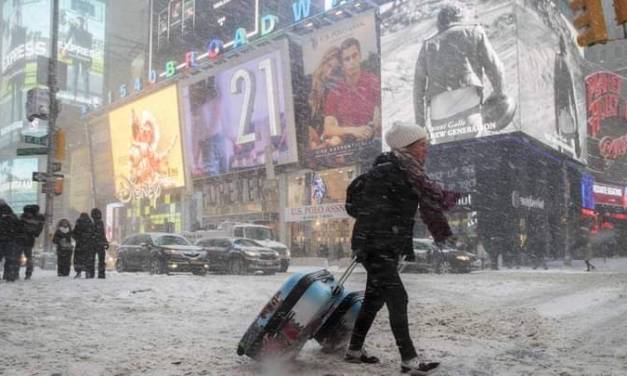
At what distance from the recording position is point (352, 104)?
33.4 m

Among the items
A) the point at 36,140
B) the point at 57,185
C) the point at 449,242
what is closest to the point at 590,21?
the point at 449,242

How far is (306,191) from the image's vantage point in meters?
37.3

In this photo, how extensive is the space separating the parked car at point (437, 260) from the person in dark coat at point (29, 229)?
40.5 ft

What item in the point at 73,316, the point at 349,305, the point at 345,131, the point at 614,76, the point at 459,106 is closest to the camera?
the point at 349,305

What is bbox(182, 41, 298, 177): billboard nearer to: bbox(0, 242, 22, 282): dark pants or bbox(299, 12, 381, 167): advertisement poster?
bbox(299, 12, 381, 167): advertisement poster

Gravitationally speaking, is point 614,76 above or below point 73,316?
above

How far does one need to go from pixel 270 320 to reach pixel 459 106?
25.8 metres

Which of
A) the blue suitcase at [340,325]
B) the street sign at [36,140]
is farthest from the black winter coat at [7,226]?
the blue suitcase at [340,325]

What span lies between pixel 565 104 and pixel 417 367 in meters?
33.4

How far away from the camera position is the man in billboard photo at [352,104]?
3219 cm

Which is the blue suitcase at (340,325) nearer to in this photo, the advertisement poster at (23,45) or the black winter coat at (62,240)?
the black winter coat at (62,240)

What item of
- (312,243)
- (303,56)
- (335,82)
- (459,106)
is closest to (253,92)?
(303,56)

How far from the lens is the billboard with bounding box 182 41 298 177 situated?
A: 36062 mm

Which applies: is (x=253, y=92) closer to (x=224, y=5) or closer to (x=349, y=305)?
(x=224, y=5)
